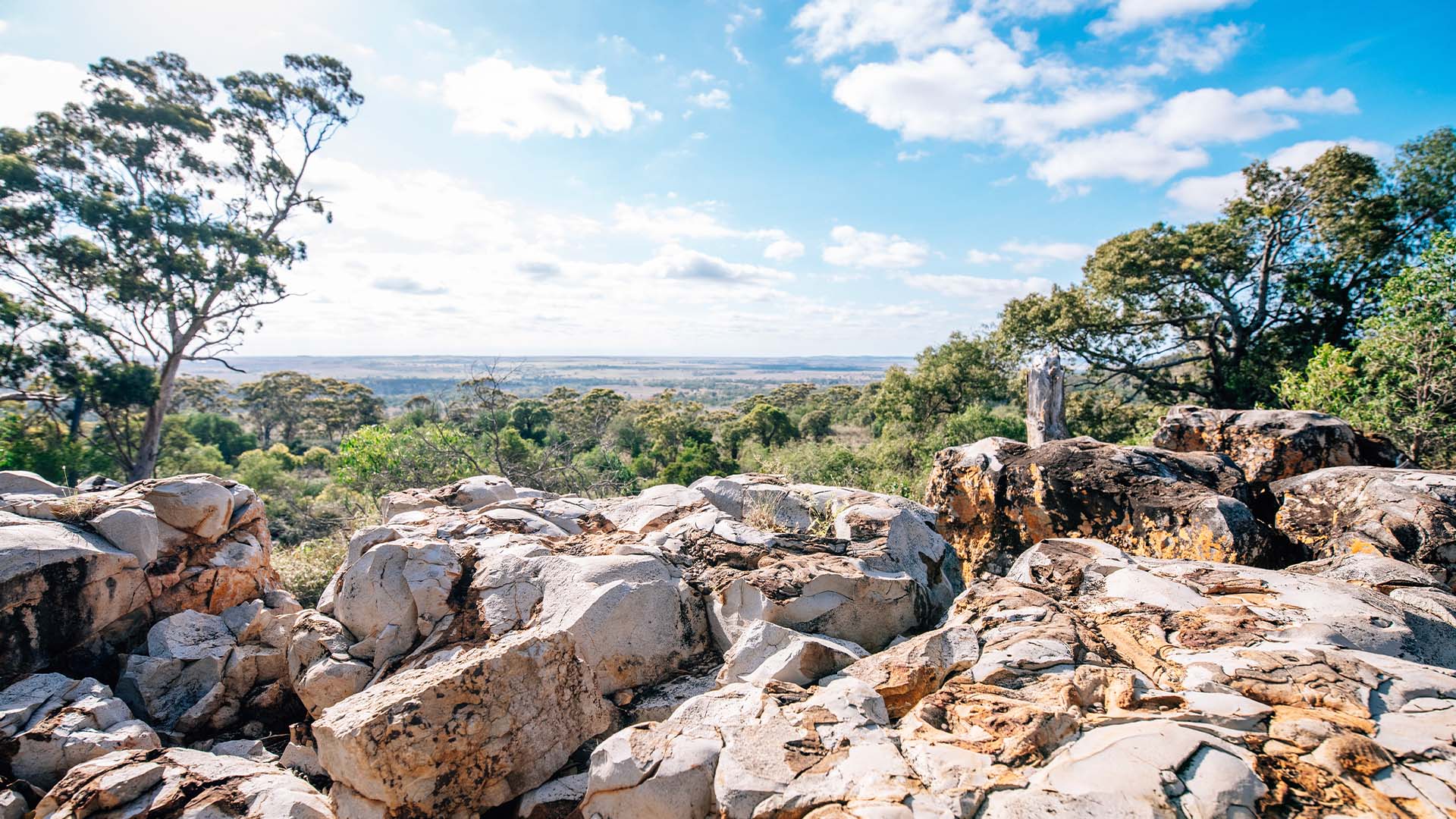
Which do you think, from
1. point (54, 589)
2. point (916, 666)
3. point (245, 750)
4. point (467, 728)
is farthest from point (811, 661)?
point (54, 589)

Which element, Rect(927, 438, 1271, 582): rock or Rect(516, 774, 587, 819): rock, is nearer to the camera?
Rect(516, 774, 587, 819): rock

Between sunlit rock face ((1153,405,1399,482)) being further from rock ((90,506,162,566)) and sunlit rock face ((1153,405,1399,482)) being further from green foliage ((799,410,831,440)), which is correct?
green foliage ((799,410,831,440))

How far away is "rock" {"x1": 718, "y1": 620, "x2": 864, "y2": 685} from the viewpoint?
4.31 metres

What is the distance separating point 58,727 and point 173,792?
2.16m

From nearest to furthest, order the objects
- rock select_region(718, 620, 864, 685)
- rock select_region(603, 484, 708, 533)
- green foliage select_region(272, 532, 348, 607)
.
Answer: rock select_region(718, 620, 864, 685), rock select_region(603, 484, 708, 533), green foliage select_region(272, 532, 348, 607)

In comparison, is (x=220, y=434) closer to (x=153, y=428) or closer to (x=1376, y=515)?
(x=153, y=428)

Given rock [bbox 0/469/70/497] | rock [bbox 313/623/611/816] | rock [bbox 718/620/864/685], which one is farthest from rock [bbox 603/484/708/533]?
rock [bbox 0/469/70/497]

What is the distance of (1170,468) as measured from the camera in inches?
273

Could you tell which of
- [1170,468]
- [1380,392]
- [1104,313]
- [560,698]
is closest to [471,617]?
[560,698]

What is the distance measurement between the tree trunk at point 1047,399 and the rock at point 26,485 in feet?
46.7

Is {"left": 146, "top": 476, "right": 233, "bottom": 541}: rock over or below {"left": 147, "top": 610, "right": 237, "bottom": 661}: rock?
over

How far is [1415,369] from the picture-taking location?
444 inches

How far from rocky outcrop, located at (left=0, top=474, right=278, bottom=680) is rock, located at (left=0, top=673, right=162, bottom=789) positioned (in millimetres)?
522

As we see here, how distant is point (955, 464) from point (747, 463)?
20.3 m
